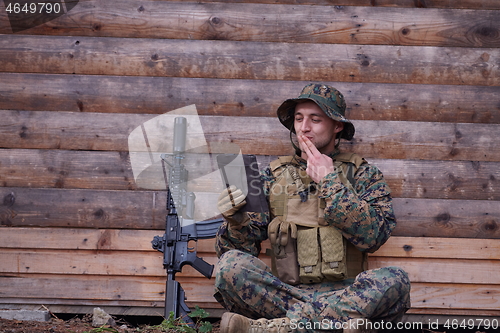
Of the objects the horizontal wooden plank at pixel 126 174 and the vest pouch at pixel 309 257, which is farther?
the horizontal wooden plank at pixel 126 174

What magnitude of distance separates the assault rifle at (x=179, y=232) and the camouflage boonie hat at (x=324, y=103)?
0.90 m

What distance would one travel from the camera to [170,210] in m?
4.12

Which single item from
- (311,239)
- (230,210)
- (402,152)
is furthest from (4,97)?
(402,152)

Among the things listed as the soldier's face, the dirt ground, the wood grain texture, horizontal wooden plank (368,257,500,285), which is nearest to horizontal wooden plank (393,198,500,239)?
the wood grain texture

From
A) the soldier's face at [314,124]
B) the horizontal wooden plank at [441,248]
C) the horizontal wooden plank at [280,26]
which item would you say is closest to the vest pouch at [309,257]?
the soldier's face at [314,124]

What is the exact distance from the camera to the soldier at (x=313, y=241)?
10.1 feet

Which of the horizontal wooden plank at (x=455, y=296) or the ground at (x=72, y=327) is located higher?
the horizontal wooden plank at (x=455, y=296)

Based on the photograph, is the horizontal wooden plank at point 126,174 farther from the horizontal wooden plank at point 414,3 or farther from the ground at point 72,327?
the horizontal wooden plank at point 414,3

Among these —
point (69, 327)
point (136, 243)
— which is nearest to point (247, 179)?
point (136, 243)

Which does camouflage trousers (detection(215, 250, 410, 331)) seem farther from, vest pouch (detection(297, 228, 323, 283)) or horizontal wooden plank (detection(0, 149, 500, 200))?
horizontal wooden plank (detection(0, 149, 500, 200))

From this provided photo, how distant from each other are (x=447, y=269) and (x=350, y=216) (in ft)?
5.07

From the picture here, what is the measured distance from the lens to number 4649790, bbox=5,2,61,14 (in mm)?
4531

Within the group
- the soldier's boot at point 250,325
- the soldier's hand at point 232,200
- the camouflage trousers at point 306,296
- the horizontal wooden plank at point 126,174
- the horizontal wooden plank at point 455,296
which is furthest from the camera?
the horizontal wooden plank at point 126,174

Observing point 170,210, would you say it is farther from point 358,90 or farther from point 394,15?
point 394,15
